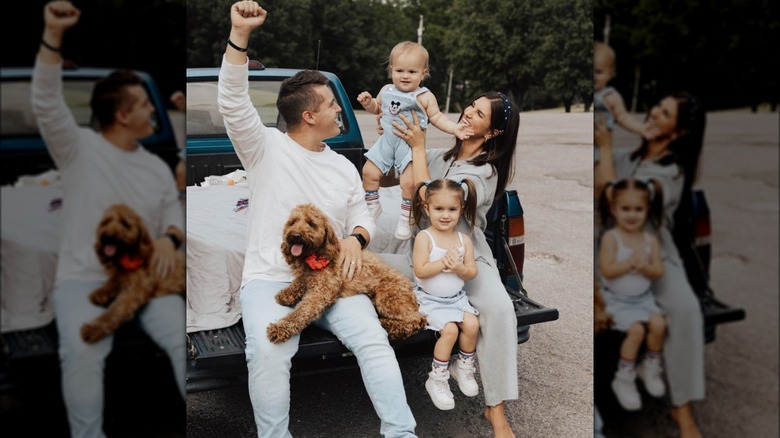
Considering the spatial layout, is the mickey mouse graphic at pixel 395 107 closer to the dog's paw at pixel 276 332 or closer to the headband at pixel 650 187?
the dog's paw at pixel 276 332

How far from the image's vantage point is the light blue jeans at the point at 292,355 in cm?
198

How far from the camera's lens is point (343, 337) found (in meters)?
2.04

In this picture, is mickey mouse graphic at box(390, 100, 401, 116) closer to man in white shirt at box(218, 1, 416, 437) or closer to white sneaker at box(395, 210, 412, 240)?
man in white shirt at box(218, 1, 416, 437)

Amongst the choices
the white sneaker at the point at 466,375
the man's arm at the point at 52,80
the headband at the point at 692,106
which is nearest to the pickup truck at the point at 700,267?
the headband at the point at 692,106

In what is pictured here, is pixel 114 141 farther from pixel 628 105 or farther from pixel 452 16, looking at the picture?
pixel 452 16

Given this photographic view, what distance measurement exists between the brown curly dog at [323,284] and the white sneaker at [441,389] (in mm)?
152

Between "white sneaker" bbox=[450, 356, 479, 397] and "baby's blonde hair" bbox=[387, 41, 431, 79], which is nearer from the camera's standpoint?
"baby's blonde hair" bbox=[387, 41, 431, 79]

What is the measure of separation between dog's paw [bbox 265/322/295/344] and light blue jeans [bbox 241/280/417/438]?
0.01 metres

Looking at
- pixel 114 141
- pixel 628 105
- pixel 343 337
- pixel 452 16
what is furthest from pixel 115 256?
pixel 452 16

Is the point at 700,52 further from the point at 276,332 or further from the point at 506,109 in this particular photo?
the point at 276,332

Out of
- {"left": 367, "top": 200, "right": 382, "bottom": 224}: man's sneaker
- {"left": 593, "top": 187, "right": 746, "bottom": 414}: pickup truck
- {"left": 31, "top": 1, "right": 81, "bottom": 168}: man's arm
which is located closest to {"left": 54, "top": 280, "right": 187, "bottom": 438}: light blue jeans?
{"left": 31, "top": 1, "right": 81, "bottom": 168}: man's arm

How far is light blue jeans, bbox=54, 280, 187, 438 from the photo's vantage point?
1120 millimetres

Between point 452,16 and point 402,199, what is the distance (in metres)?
0.52

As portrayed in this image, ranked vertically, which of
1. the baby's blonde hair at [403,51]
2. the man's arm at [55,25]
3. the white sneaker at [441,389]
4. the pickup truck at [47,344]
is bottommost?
the white sneaker at [441,389]
